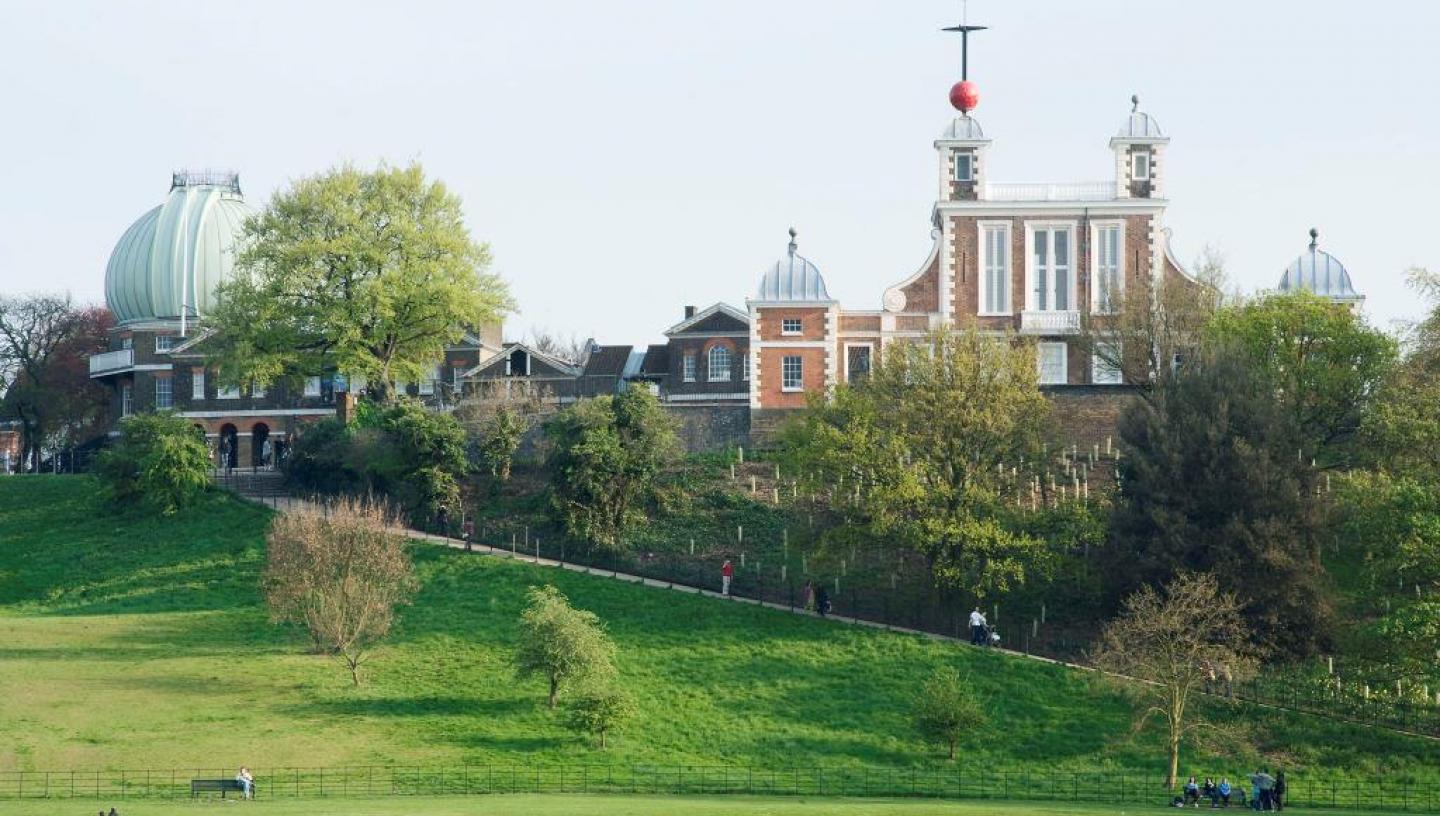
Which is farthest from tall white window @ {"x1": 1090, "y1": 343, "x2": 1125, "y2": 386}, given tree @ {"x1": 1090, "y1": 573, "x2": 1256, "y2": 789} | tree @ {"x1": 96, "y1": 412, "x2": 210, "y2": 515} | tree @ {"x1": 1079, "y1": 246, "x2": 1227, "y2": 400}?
tree @ {"x1": 96, "y1": 412, "x2": 210, "y2": 515}

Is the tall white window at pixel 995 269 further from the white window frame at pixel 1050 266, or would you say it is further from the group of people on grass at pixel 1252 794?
the group of people on grass at pixel 1252 794

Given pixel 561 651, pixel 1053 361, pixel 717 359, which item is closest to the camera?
pixel 561 651

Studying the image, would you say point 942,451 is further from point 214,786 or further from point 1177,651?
point 214,786

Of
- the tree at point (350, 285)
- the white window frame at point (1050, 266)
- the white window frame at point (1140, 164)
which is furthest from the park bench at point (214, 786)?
the white window frame at point (1140, 164)

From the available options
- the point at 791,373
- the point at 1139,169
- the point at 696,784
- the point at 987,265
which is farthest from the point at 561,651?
the point at 1139,169

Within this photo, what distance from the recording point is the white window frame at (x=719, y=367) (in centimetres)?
8481

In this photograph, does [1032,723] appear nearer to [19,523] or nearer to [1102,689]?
[1102,689]

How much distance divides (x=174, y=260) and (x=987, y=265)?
37.6 meters

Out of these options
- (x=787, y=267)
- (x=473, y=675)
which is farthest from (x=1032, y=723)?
(x=787, y=267)

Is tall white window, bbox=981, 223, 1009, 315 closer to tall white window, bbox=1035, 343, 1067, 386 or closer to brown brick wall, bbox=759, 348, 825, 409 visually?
tall white window, bbox=1035, 343, 1067, 386

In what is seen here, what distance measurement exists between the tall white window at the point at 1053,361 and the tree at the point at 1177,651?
75.9 ft

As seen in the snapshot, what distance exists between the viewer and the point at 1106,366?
76.3 metres

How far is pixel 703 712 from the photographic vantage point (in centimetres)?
5569

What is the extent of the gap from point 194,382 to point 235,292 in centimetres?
1203
